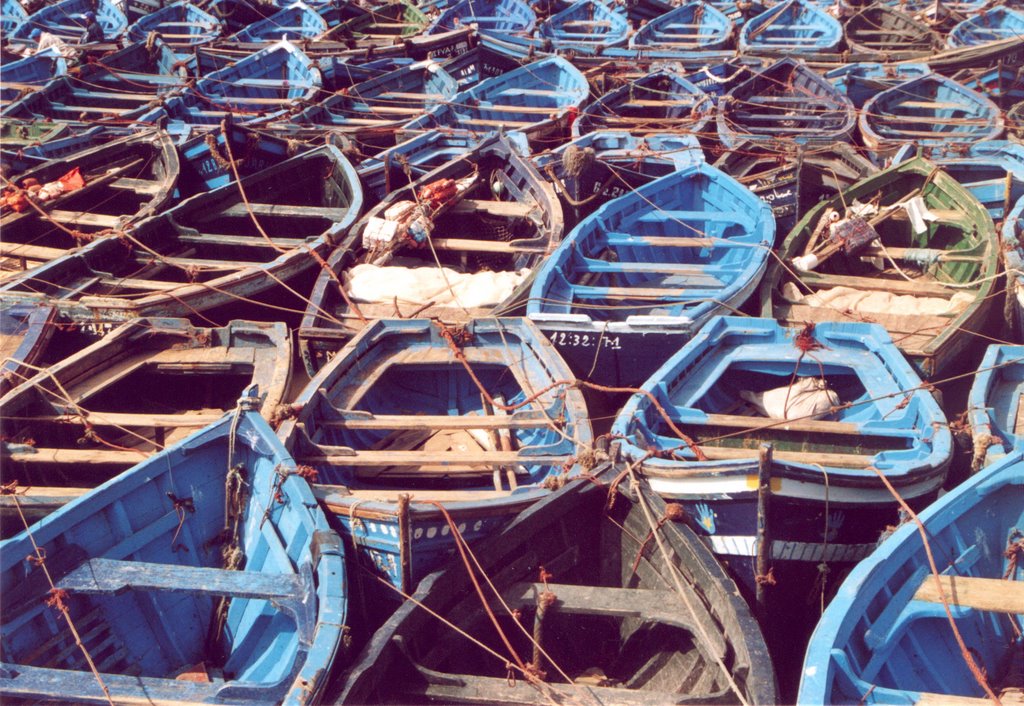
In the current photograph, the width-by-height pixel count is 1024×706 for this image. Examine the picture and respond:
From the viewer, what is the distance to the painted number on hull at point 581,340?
8.16 meters

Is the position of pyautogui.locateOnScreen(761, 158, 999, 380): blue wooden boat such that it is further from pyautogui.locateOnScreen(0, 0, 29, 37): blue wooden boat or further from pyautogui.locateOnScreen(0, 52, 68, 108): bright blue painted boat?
pyautogui.locateOnScreen(0, 0, 29, 37): blue wooden boat

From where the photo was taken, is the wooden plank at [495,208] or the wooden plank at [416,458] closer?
the wooden plank at [416,458]

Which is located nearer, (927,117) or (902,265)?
(902,265)

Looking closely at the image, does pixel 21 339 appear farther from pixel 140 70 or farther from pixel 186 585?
pixel 140 70

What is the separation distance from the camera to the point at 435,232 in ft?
36.1

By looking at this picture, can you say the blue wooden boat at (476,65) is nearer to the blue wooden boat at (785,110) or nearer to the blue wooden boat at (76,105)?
the blue wooden boat at (785,110)

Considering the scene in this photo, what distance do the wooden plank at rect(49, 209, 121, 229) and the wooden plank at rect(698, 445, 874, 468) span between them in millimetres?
7189

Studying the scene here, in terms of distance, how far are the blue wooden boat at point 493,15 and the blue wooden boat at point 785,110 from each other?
5.54 m

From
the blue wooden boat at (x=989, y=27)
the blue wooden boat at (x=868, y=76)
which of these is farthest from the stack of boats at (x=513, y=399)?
the blue wooden boat at (x=989, y=27)

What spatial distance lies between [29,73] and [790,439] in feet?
50.3

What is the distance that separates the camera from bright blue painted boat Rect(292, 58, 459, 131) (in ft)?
45.6

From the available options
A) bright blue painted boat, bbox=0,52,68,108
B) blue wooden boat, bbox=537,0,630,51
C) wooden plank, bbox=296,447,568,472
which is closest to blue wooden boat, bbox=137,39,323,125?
bright blue painted boat, bbox=0,52,68,108

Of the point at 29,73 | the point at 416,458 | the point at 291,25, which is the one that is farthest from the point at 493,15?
the point at 416,458

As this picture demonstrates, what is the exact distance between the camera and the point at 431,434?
8.14 meters
